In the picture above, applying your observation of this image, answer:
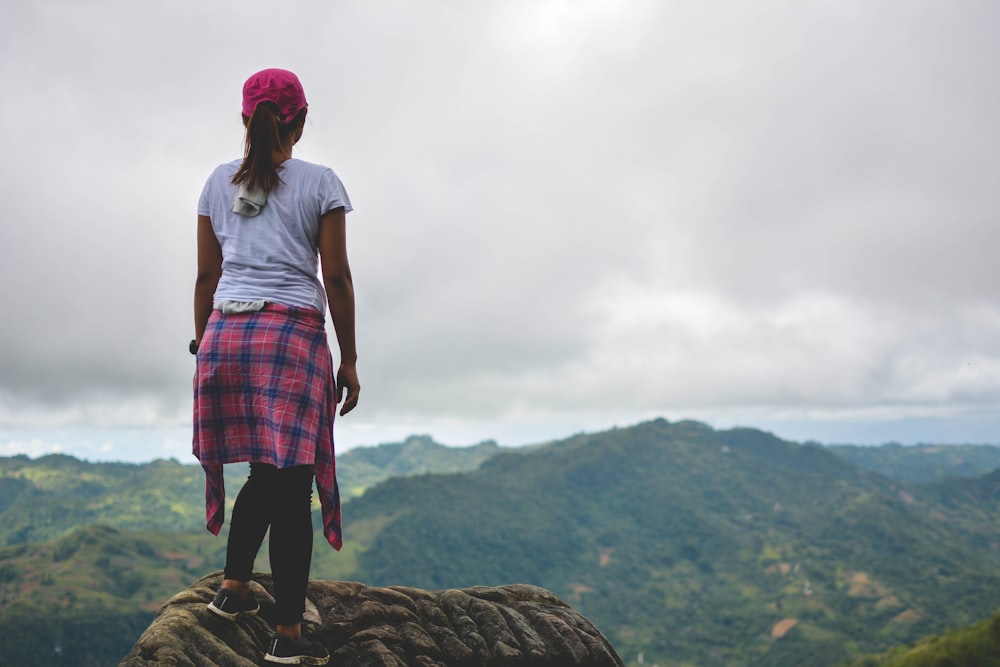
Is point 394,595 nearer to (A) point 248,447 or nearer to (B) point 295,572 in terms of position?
(B) point 295,572

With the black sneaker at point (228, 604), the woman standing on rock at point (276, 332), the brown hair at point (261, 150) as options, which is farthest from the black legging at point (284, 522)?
the brown hair at point (261, 150)

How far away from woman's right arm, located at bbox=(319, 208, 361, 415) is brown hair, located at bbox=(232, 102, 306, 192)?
0.48 metres

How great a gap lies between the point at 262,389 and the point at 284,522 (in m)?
0.97

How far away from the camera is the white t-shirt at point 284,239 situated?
4754mm

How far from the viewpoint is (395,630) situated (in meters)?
6.46

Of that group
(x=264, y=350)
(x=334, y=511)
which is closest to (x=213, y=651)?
(x=334, y=511)

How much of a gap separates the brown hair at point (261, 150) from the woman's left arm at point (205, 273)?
1.54 feet

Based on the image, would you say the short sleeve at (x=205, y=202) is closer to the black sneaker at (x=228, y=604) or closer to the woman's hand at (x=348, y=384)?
the woman's hand at (x=348, y=384)

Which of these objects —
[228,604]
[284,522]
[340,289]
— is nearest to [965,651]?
[228,604]

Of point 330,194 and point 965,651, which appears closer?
point 330,194

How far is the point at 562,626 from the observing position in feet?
23.6

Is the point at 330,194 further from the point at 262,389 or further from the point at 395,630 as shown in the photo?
the point at 395,630

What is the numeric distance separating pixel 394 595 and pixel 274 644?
6.88ft

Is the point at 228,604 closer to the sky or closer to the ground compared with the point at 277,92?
closer to the ground
